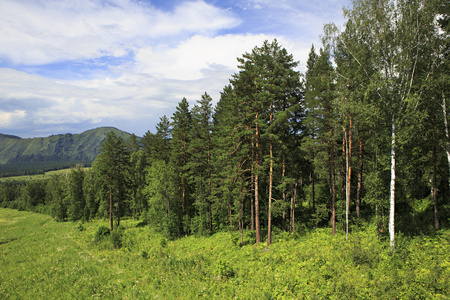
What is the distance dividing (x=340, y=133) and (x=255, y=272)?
41.8 ft

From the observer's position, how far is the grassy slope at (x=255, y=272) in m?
9.75

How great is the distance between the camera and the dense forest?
1352cm

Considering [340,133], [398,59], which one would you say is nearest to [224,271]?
[340,133]

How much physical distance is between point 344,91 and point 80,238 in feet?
129

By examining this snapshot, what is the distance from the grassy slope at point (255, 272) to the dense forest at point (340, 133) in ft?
6.78

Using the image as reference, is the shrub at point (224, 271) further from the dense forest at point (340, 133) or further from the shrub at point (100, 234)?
the shrub at point (100, 234)

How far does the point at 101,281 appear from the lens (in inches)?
625

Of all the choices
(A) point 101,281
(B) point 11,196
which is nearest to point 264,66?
(A) point 101,281

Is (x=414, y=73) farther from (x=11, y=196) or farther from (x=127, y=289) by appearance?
(x=11, y=196)

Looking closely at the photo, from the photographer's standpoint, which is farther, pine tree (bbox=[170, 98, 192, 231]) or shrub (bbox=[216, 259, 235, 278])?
pine tree (bbox=[170, 98, 192, 231])

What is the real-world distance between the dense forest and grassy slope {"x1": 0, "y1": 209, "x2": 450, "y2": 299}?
6.78 feet

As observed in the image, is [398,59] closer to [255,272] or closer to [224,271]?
[255,272]

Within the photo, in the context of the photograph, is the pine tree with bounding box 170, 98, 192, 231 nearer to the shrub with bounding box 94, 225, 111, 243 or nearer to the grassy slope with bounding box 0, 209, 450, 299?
the grassy slope with bounding box 0, 209, 450, 299

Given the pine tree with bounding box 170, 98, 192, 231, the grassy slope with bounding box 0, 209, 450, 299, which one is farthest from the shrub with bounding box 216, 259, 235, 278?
the pine tree with bounding box 170, 98, 192, 231
